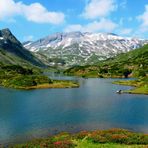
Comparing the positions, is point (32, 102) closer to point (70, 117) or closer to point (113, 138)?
point (70, 117)

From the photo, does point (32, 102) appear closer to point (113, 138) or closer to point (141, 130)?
point (141, 130)

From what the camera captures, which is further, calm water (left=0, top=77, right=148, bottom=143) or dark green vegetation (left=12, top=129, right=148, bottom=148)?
calm water (left=0, top=77, right=148, bottom=143)

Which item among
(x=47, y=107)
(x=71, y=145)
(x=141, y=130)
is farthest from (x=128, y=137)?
(x=47, y=107)

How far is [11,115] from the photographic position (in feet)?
336

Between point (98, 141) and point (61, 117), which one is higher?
point (98, 141)

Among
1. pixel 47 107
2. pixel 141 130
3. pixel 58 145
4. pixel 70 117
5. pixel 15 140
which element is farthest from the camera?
pixel 47 107

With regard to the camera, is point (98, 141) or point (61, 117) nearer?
point (98, 141)

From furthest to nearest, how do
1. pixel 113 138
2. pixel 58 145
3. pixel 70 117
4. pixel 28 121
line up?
pixel 70 117, pixel 28 121, pixel 113 138, pixel 58 145

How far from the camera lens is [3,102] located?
133625 millimetres

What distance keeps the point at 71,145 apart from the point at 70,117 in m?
44.3

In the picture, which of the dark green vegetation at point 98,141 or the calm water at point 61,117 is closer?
the dark green vegetation at point 98,141

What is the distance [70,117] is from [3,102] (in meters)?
44.2

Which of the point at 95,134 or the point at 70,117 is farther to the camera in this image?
the point at 70,117

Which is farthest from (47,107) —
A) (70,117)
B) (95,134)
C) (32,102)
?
(95,134)
